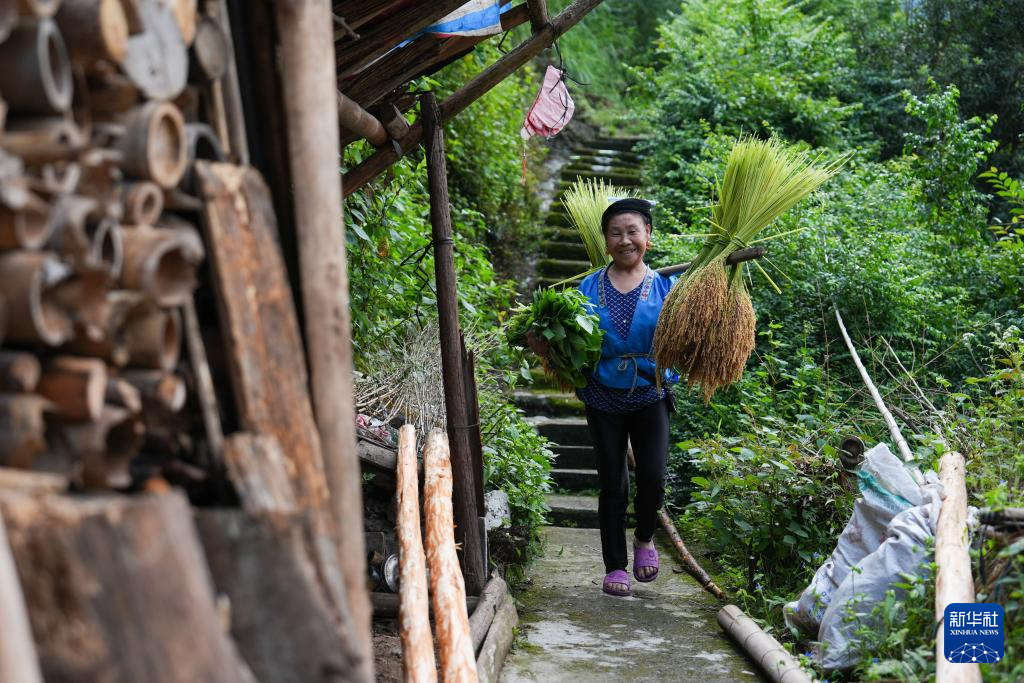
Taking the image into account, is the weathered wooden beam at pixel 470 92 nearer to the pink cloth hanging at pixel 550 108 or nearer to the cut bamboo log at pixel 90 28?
the pink cloth hanging at pixel 550 108

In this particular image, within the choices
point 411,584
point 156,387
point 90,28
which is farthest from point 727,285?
point 90,28

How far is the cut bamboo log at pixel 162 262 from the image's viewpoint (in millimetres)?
1361

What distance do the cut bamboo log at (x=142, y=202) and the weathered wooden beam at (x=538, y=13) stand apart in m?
3.05

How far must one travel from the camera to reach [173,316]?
1.46 meters

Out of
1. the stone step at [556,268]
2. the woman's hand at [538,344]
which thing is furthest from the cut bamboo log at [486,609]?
the stone step at [556,268]

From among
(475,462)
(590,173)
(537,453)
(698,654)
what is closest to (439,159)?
(475,462)

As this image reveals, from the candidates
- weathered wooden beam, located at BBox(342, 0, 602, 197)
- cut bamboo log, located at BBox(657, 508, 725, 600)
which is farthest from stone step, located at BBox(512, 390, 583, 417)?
weathered wooden beam, located at BBox(342, 0, 602, 197)

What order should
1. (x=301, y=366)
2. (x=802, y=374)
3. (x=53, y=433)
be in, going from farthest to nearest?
(x=802, y=374)
(x=301, y=366)
(x=53, y=433)

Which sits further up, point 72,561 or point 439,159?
point 439,159

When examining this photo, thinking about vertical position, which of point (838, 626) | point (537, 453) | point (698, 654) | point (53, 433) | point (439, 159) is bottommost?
point (698, 654)

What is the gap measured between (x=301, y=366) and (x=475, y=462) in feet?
8.33

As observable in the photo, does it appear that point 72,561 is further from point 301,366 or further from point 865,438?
point 865,438

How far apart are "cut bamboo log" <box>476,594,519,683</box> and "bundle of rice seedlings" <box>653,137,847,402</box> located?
1259mm

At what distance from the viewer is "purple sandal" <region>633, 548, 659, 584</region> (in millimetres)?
4500
